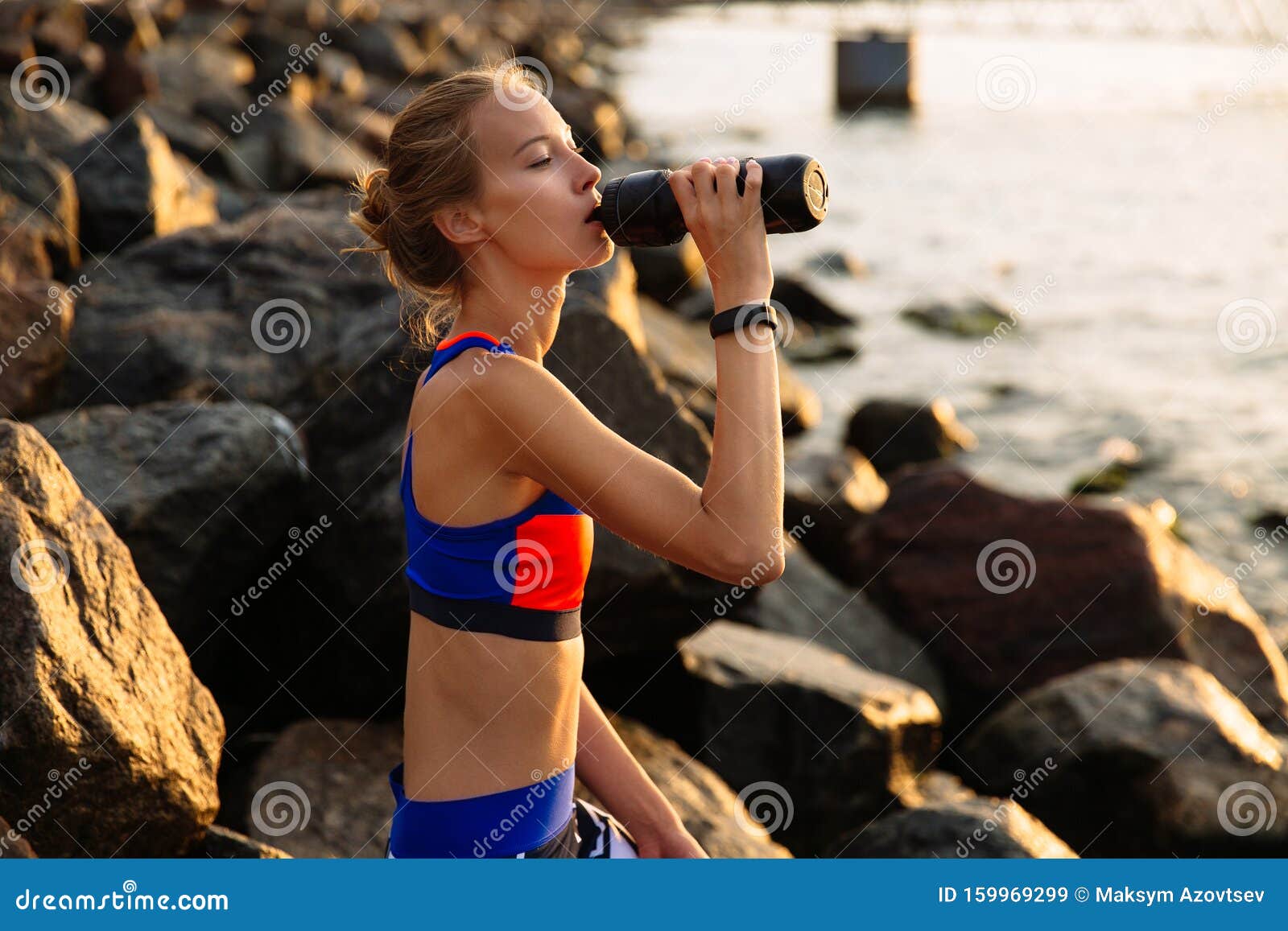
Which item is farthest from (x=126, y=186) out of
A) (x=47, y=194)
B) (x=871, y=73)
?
(x=871, y=73)

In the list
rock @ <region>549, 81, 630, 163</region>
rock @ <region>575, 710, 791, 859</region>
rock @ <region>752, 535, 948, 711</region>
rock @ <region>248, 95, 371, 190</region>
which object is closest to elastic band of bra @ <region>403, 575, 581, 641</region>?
rock @ <region>575, 710, 791, 859</region>

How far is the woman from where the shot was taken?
7.47 ft

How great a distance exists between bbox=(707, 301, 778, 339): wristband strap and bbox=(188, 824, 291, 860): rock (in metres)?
1.81

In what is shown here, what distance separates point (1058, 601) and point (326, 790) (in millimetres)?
3987

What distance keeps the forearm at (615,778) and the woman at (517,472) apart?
7 cm

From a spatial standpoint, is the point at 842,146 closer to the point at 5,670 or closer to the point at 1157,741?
the point at 1157,741

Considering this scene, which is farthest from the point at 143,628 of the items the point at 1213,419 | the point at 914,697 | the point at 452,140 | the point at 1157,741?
the point at 1213,419

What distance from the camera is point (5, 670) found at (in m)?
2.97

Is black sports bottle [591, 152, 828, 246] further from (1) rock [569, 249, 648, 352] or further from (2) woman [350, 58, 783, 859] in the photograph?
(1) rock [569, 249, 648, 352]

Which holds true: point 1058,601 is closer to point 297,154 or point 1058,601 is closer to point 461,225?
point 461,225

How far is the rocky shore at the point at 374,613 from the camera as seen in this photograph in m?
3.29

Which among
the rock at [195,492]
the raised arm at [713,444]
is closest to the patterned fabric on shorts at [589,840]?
the raised arm at [713,444]

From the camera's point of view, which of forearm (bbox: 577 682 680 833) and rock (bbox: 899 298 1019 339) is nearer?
forearm (bbox: 577 682 680 833)

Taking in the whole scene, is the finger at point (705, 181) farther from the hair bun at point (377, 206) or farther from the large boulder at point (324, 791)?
the large boulder at point (324, 791)
